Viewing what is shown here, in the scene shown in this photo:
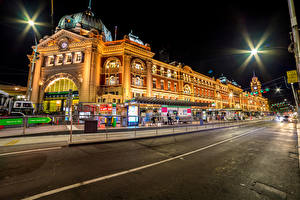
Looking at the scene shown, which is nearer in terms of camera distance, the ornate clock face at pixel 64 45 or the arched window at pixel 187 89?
the ornate clock face at pixel 64 45

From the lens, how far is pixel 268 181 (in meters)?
3.29

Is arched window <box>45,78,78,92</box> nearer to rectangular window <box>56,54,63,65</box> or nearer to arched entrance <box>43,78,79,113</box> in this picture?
arched entrance <box>43,78,79,113</box>

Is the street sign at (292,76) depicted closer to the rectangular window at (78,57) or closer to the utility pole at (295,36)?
the utility pole at (295,36)

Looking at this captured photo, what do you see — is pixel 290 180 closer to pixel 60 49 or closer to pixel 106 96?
pixel 106 96

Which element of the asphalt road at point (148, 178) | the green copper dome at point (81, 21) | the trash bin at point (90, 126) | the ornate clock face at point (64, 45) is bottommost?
the asphalt road at point (148, 178)

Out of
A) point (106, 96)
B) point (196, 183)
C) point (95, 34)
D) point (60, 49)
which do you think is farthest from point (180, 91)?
point (196, 183)

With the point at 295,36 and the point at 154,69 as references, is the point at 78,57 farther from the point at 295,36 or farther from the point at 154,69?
the point at 295,36

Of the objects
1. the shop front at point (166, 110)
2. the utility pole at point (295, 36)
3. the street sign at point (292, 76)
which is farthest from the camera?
the shop front at point (166, 110)

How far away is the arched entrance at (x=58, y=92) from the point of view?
3022cm

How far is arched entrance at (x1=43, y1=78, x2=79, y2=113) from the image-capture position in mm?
30219

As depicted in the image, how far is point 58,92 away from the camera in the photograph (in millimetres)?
30500

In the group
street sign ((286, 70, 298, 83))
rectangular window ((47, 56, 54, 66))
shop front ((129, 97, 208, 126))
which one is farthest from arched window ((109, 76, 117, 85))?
street sign ((286, 70, 298, 83))

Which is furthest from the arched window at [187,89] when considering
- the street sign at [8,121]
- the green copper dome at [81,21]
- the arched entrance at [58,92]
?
the street sign at [8,121]

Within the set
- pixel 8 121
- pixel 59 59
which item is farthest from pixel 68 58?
pixel 8 121
